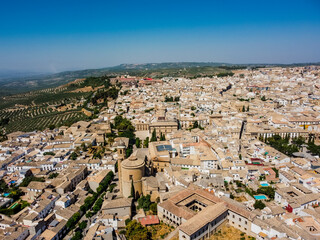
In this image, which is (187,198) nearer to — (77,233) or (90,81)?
(77,233)

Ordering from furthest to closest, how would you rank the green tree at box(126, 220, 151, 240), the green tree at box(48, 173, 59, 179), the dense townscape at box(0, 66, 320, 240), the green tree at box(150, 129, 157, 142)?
the green tree at box(150, 129, 157, 142) < the green tree at box(48, 173, 59, 179) < the dense townscape at box(0, 66, 320, 240) < the green tree at box(126, 220, 151, 240)

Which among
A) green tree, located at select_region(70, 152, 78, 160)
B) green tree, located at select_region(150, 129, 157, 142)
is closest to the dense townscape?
green tree, located at select_region(70, 152, 78, 160)

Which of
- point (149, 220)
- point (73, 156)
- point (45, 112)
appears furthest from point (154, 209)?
point (45, 112)

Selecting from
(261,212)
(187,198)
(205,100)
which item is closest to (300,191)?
(261,212)

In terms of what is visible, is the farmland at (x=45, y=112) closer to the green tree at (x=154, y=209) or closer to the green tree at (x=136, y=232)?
the green tree at (x=154, y=209)

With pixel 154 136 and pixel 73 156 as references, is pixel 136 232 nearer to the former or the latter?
pixel 73 156

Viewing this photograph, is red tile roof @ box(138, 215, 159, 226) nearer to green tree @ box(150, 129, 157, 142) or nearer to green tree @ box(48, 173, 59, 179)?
green tree @ box(48, 173, 59, 179)

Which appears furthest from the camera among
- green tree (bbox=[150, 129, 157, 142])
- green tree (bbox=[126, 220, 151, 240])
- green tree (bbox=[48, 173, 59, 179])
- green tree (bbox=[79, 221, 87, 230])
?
green tree (bbox=[150, 129, 157, 142])

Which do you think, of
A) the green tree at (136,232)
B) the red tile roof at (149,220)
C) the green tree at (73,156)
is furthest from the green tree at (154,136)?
the green tree at (136,232)
